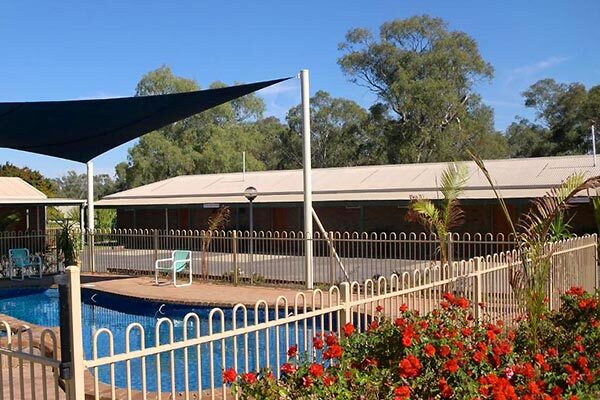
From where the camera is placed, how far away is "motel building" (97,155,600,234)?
21031 mm

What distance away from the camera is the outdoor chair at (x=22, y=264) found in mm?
16906

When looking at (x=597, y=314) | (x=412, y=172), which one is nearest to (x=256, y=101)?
(x=412, y=172)

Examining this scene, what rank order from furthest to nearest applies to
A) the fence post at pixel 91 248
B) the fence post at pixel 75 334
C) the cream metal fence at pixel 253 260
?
the fence post at pixel 91 248, the cream metal fence at pixel 253 260, the fence post at pixel 75 334

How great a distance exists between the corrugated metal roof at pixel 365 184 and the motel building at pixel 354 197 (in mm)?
26

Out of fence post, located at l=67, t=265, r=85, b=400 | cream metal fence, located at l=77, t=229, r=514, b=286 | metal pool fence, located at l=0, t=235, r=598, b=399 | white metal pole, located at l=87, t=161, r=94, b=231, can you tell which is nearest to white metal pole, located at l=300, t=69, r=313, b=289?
cream metal fence, located at l=77, t=229, r=514, b=286

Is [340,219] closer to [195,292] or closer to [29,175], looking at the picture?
[195,292]

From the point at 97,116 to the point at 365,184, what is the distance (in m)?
15.4

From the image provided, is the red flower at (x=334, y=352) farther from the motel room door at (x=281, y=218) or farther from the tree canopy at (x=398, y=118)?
the tree canopy at (x=398, y=118)

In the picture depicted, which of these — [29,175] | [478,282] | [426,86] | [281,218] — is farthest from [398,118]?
[478,282]

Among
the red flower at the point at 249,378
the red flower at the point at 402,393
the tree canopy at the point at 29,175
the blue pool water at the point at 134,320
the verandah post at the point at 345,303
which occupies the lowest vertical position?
the blue pool water at the point at 134,320

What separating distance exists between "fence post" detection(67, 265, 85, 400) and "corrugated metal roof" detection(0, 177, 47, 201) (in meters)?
19.5

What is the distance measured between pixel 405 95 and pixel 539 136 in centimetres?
1705

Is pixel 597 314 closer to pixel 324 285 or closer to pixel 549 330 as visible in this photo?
pixel 549 330

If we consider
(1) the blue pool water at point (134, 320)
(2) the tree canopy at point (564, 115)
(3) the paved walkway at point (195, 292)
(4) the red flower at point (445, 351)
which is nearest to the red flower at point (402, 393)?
(4) the red flower at point (445, 351)
